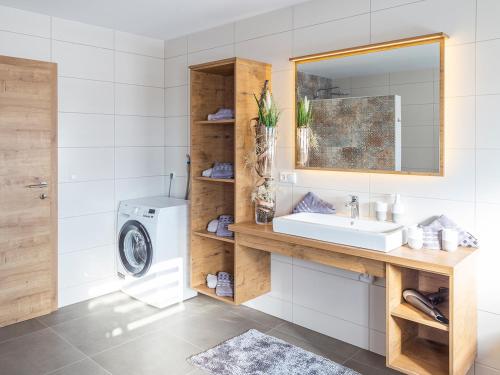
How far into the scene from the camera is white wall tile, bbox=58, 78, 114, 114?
371 centimetres

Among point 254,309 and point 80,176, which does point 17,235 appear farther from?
point 254,309

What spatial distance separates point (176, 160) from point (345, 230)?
7.45 feet

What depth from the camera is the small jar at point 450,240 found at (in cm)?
243

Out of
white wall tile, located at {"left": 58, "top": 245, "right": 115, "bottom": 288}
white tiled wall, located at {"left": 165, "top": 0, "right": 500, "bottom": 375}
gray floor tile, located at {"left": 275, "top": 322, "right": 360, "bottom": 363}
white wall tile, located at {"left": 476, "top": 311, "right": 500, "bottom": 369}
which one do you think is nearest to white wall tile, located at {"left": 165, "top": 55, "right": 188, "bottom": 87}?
white tiled wall, located at {"left": 165, "top": 0, "right": 500, "bottom": 375}

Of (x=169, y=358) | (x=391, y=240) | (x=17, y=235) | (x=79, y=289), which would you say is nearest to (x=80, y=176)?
(x=17, y=235)

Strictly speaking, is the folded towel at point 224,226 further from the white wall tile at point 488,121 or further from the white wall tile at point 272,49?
the white wall tile at point 488,121

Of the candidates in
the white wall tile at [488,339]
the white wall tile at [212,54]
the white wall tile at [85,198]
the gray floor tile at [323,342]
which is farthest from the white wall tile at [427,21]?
the white wall tile at [85,198]

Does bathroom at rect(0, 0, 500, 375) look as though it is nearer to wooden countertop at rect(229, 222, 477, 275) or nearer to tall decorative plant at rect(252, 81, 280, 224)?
tall decorative plant at rect(252, 81, 280, 224)

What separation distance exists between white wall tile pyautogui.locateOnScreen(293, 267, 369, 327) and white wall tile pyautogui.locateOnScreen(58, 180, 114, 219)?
1887mm

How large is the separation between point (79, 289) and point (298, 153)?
2327 mm

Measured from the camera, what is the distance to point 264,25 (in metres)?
3.49

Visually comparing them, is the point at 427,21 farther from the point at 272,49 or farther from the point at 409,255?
the point at 409,255

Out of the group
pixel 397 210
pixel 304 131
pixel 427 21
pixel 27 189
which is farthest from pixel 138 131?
pixel 427 21

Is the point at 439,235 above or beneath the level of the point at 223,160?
beneath
